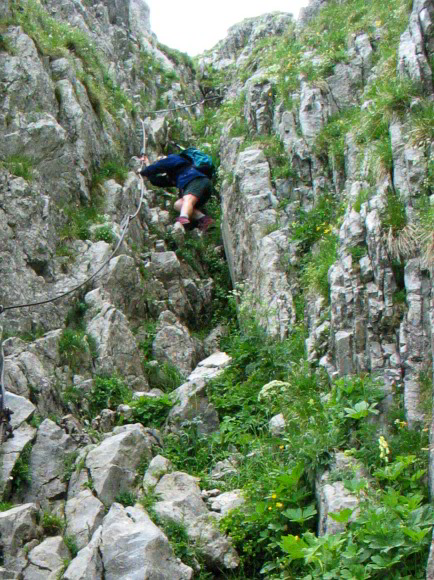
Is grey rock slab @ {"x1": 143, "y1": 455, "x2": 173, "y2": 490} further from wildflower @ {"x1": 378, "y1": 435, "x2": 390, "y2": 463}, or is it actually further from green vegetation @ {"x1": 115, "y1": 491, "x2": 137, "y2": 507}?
wildflower @ {"x1": 378, "y1": 435, "x2": 390, "y2": 463}

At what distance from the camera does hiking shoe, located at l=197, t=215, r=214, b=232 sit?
1745 cm

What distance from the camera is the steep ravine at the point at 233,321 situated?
29.3 ft

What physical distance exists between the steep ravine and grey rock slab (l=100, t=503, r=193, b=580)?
0.07ft

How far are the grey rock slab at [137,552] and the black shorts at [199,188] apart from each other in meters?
9.88

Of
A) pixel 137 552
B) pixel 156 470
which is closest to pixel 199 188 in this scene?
pixel 156 470

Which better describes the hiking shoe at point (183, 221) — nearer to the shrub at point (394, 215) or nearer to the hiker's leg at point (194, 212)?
the hiker's leg at point (194, 212)

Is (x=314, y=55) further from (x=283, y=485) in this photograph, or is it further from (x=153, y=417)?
(x=283, y=485)

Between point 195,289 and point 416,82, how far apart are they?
592cm

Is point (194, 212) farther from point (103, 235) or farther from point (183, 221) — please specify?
point (103, 235)

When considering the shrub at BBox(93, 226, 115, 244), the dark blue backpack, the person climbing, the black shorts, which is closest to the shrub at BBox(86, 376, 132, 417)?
the shrub at BBox(93, 226, 115, 244)

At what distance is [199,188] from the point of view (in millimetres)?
17609

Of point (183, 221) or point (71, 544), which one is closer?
point (71, 544)

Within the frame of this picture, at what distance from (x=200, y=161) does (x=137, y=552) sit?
36.7 ft

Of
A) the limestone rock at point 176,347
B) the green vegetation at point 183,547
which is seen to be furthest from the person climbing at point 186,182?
the green vegetation at point 183,547
